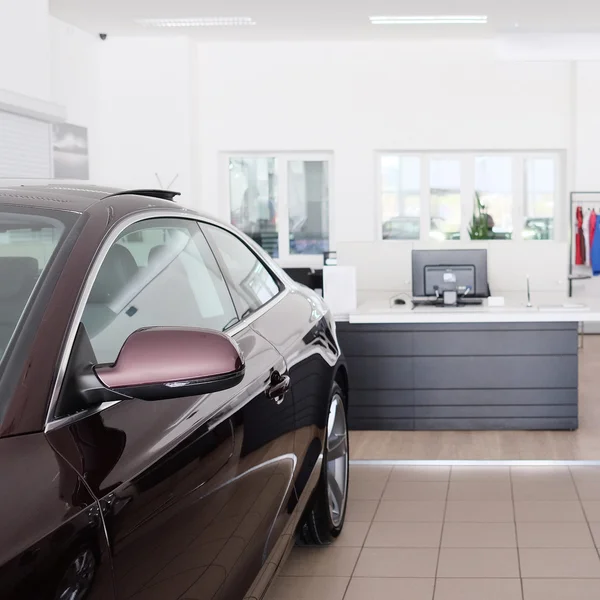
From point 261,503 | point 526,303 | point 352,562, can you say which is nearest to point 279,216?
point 526,303

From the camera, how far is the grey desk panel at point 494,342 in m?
5.12

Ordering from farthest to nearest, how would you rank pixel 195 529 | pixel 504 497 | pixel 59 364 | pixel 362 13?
pixel 362 13
pixel 504 497
pixel 195 529
pixel 59 364

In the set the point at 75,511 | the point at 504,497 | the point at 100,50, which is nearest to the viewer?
the point at 75,511

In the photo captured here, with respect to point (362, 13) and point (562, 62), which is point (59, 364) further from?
point (562, 62)

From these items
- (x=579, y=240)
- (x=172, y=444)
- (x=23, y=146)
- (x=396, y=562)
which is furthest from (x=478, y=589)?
(x=579, y=240)

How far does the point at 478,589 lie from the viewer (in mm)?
2760

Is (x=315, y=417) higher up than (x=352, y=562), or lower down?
higher up

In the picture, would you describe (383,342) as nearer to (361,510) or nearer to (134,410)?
(361,510)

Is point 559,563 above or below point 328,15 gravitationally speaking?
below

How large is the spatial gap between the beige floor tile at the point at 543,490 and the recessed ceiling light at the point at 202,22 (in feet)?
20.8

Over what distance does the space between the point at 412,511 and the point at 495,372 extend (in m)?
1.74

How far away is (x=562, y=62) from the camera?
10.1 meters

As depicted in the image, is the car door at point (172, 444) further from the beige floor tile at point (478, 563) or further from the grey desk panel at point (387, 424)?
the grey desk panel at point (387, 424)

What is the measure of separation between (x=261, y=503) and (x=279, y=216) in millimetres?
9189
